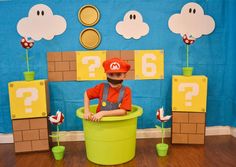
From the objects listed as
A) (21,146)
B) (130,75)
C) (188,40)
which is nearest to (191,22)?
(188,40)

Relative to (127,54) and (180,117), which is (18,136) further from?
(180,117)

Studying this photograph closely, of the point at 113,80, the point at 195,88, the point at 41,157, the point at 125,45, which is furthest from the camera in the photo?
the point at 125,45

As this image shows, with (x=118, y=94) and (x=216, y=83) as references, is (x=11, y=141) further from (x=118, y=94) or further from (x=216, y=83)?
(x=216, y=83)

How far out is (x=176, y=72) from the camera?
6.94 ft

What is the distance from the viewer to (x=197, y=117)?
1.96 meters

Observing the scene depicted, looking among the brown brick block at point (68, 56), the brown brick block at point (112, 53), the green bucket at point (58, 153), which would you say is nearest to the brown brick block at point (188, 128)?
the brown brick block at point (112, 53)

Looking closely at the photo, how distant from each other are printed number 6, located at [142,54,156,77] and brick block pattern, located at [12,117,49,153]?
95 cm

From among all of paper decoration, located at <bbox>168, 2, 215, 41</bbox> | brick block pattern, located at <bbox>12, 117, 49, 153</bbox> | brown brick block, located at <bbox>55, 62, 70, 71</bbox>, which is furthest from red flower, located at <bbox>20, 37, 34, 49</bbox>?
paper decoration, located at <bbox>168, 2, 215, 41</bbox>

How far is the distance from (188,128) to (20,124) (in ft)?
4.57

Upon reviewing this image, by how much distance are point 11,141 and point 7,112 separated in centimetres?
27

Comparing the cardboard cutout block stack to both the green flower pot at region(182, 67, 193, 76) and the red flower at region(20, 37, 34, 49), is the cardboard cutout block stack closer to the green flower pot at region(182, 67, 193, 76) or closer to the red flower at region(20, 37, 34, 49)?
the red flower at region(20, 37, 34, 49)

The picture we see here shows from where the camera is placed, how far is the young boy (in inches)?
62.6

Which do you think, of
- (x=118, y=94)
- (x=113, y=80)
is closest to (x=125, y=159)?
(x=118, y=94)

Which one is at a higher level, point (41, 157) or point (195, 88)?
point (195, 88)
